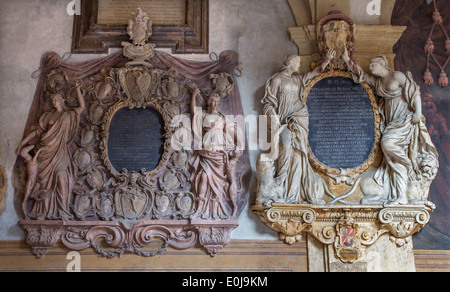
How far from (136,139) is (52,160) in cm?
105

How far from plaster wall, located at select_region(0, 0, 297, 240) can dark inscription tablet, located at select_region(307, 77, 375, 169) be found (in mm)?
709

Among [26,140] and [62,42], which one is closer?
[26,140]

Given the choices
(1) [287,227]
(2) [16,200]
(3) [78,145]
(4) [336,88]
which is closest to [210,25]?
(4) [336,88]

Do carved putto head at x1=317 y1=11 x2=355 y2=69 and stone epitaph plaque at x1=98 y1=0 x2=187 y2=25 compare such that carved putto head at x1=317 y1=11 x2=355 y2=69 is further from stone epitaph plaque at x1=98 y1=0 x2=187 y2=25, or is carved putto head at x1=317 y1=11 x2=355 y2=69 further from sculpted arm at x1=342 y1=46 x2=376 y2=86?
stone epitaph plaque at x1=98 y1=0 x2=187 y2=25

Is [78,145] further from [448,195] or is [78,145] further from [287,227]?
[448,195]

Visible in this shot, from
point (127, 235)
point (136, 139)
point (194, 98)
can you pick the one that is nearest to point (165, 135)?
point (136, 139)

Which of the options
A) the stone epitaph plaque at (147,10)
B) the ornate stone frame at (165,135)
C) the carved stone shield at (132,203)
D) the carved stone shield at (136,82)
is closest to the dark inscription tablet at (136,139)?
the ornate stone frame at (165,135)

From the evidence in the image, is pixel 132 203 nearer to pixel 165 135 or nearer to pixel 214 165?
pixel 165 135

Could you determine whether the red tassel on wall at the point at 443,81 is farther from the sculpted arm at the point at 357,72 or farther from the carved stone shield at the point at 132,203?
the carved stone shield at the point at 132,203

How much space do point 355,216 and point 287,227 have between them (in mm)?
810

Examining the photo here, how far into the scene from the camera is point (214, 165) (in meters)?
6.46
